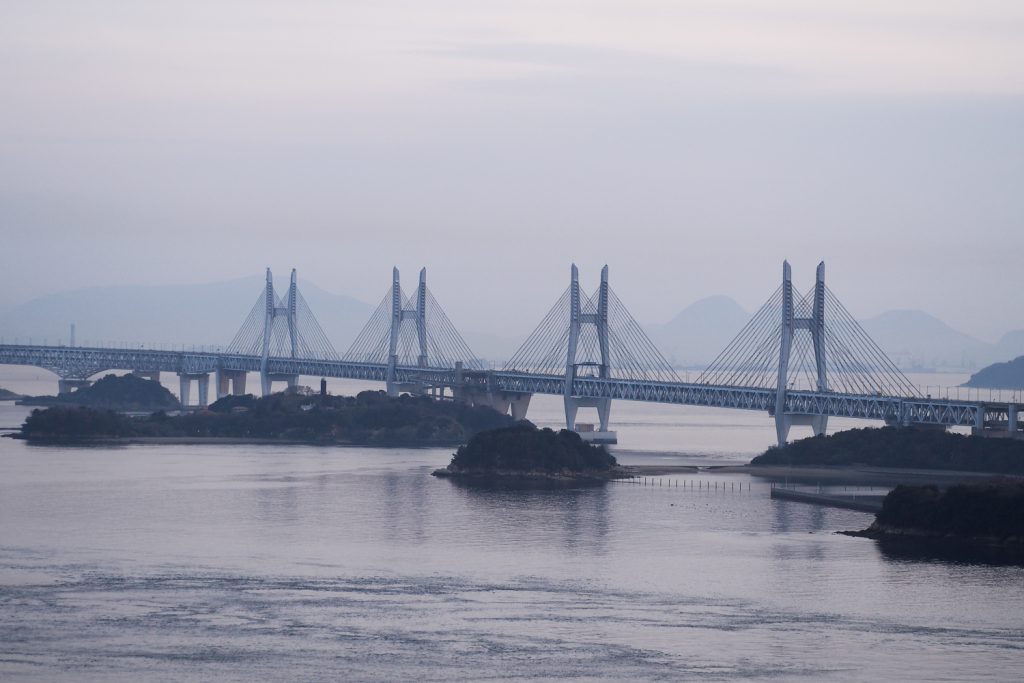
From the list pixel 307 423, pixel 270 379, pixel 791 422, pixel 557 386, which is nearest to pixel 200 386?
pixel 270 379

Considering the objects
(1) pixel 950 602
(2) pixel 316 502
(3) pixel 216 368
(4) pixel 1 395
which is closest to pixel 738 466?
(2) pixel 316 502

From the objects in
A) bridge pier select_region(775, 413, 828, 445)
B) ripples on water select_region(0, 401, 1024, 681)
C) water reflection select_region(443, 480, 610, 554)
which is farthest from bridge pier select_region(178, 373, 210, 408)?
ripples on water select_region(0, 401, 1024, 681)

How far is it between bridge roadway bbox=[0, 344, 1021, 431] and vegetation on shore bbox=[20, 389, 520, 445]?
7.82 ft

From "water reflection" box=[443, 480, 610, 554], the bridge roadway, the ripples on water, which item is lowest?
the ripples on water

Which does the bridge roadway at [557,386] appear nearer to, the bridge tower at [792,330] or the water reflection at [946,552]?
the bridge tower at [792,330]

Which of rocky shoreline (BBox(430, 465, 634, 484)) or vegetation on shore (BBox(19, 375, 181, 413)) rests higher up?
vegetation on shore (BBox(19, 375, 181, 413))

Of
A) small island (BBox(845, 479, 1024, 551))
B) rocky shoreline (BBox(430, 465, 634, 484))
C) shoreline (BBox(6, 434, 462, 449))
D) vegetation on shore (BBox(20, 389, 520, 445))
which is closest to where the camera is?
small island (BBox(845, 479, 1024, 551))

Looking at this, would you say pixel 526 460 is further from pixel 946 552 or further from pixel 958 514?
pixel 946 552

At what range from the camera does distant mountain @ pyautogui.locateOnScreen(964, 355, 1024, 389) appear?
15488cm

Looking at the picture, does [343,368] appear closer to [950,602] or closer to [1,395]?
[1,395]

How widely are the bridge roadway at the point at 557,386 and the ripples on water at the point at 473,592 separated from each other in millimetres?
12149

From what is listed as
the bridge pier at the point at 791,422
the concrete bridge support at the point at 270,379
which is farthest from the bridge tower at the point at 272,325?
the bridge pier at the point at 791,422

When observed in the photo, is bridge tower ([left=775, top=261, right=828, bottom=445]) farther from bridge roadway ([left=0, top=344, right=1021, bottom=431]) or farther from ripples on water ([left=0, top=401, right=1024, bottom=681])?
ripples on water ([left=0, top=401, right=1024, bottom=681])

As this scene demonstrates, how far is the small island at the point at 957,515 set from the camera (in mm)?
34906
